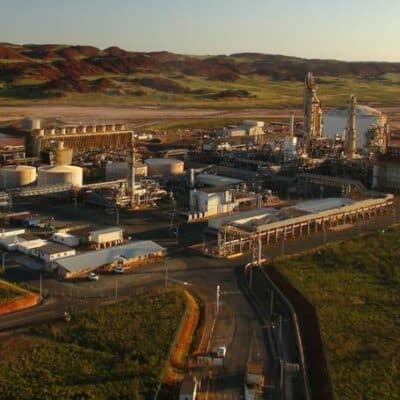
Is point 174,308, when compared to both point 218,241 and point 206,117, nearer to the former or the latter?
point 218,241

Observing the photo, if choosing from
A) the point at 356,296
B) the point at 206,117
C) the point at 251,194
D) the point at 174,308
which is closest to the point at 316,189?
the point at 251,194

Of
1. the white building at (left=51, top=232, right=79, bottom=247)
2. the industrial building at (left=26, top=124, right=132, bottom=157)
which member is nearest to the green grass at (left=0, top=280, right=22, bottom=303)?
the white building at (left=51, top=232, right=79, bottom=247)

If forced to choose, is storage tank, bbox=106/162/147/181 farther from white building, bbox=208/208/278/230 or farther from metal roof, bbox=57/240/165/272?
metal roof, bbox=57/240/165/272

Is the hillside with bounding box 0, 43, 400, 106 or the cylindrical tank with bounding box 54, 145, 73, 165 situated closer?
the cylindrical tank with bounding box 54, 145, 73, 165

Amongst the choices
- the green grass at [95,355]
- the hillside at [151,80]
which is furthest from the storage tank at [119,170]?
the hillside at [151,80]

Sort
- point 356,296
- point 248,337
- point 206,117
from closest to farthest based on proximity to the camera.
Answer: point 248,337 → point 356,296 → point 206,117

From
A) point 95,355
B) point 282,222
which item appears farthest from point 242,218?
point 95,355

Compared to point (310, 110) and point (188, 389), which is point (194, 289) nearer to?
point (188, 389)
